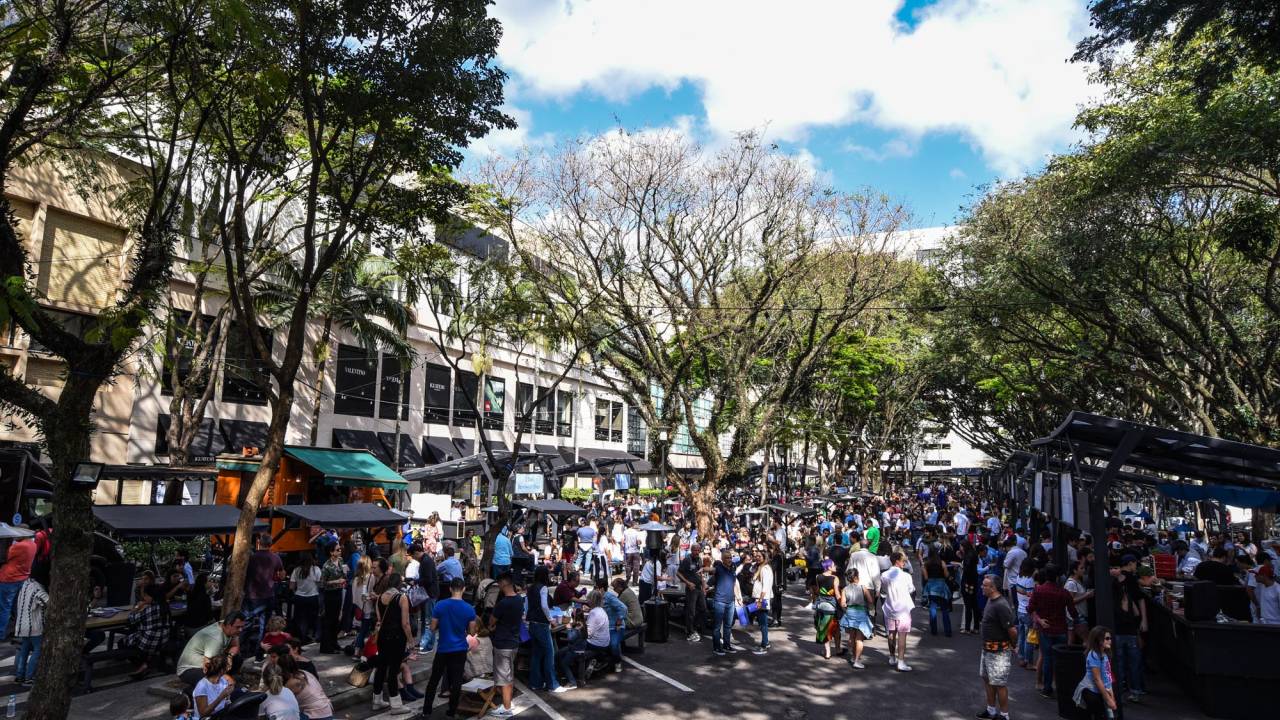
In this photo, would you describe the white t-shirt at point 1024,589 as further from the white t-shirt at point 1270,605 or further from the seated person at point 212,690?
the seated person at point 212,690

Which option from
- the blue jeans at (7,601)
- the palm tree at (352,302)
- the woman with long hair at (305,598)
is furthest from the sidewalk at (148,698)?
the palm tree at (352,302)

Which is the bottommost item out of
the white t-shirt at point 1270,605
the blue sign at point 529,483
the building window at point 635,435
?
the white t-shirt at point 1270,605

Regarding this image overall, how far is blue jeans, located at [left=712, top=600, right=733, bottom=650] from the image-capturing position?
42.8 ft

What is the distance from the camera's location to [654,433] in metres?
24.7

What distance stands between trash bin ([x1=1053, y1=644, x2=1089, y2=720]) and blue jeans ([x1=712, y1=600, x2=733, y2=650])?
4893 mm

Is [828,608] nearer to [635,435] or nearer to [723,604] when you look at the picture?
[723,604]

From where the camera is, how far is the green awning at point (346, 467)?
2106cm

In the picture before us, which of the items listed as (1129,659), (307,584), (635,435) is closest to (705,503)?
(307,584)

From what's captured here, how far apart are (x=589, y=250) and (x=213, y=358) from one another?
35.4 ft

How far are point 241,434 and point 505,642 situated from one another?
2012 centimetres

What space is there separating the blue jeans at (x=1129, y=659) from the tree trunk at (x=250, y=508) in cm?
1122

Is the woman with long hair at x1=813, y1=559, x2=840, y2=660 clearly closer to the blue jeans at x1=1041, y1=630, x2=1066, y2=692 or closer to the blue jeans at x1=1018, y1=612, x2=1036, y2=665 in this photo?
the blue jeans at x1=1018, y1=612, x2=1036, y2=665

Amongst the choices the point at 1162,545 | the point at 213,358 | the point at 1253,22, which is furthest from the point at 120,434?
the point at 1162,545

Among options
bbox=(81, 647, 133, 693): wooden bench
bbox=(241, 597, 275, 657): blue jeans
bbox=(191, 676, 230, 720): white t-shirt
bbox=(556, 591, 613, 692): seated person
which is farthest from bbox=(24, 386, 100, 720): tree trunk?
bbox=(556, 591, 613, 692): seated person
